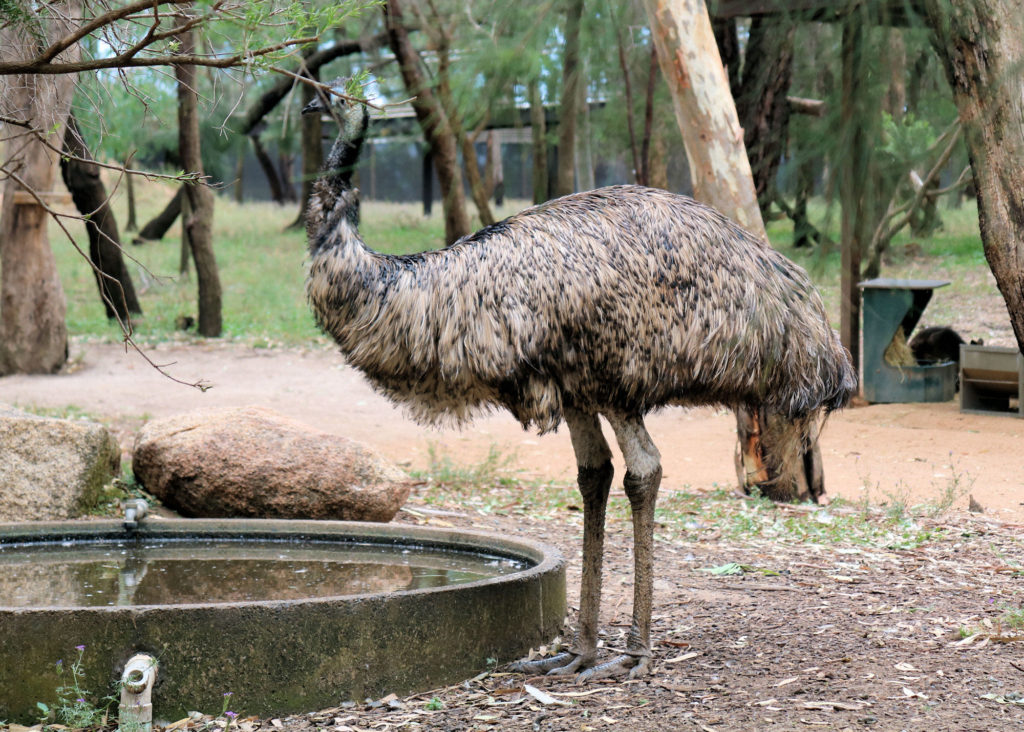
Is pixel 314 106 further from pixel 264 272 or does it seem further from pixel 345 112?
pixel 264 272

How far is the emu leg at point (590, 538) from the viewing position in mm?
4027

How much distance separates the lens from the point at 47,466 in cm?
574

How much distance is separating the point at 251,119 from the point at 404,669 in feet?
50.6

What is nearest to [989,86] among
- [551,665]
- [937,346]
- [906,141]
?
[906,141]

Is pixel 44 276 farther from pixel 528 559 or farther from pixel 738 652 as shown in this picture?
pixel 738 652

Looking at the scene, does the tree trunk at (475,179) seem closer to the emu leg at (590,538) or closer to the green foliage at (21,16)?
the emu leg at (590,538)

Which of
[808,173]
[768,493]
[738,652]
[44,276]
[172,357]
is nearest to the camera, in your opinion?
[808,173]

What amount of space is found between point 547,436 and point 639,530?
18.3ft

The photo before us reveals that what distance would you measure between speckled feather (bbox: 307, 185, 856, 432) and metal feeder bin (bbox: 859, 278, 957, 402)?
690cm

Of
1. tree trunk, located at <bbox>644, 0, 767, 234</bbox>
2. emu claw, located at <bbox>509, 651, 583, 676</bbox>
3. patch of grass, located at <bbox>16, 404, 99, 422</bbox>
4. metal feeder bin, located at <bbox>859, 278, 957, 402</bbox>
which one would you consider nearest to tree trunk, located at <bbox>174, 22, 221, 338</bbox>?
patch of grass, located at <bbox>16, 404, 99, 422</bbox>

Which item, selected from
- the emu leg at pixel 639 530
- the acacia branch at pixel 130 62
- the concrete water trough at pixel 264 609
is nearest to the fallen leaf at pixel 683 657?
the emu leg at pixel 639 530

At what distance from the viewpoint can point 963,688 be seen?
146 inches

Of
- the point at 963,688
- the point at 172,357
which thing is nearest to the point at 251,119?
the point at 172,357

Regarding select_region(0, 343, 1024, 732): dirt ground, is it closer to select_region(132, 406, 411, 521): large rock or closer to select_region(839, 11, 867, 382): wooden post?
select_region(132, 406, 411, 521): large rock
